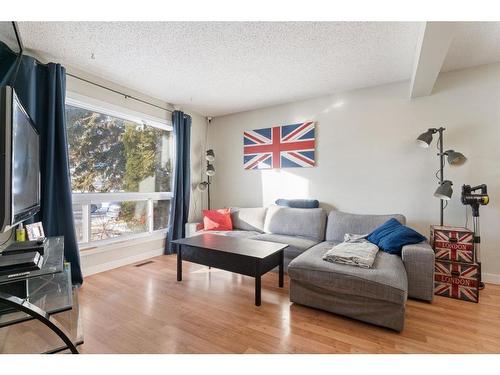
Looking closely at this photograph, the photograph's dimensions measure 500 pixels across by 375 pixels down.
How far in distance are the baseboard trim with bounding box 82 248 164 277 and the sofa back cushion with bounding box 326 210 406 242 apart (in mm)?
2448

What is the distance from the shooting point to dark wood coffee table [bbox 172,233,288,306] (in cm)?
206

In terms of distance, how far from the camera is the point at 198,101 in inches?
140

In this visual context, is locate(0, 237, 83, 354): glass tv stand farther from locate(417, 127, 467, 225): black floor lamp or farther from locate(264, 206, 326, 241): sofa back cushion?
locate(417, 127, 467, 225): black floor lamp

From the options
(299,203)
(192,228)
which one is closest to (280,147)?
(299,203)

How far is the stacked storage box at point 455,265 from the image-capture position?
214cm

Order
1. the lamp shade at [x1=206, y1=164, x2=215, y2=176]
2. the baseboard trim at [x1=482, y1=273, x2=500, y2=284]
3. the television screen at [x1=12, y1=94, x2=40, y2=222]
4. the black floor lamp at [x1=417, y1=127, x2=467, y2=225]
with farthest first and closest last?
the lamp shade at [x1=206, y1=164, x2=215, y2=176] → the baseboard trim at [x1=482, y1=273, x2=500, y2=284] → the black floor lamp at [x1=417, y1=127, x2=467, y2=225] → the television screen at [x1=12, y1=94, x2=40, y2=222]

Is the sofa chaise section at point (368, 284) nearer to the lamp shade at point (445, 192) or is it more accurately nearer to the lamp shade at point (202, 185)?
the lamp shade at point (445, 192)

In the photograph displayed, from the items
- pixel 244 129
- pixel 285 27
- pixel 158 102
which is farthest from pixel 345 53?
pixel 158 102

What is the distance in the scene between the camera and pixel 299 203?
3.39 metres

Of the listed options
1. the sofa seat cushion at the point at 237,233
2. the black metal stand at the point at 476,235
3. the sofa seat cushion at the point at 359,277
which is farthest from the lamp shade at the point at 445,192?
the sofa seat cushion at the point at 237,233

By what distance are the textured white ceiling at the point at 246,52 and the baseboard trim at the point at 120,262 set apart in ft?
7.32

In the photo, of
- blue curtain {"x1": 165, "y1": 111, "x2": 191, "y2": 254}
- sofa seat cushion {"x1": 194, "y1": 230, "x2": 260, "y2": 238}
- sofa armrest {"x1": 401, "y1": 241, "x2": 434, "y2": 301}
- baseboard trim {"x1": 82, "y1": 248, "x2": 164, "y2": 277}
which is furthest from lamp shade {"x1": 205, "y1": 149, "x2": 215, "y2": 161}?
sofa armrest {"x1": 401, "y1": 241, "x2": 434, "y2": 301}

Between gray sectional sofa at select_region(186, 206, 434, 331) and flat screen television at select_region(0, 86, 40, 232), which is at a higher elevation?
flat screen television at select_region(0, 86, 40, 232)
